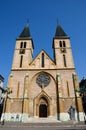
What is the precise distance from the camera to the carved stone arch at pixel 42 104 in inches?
982

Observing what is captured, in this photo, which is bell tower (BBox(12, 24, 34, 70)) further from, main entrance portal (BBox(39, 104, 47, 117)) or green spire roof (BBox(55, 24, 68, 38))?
main entrance portal (BBox(39, 104, 47, 117))

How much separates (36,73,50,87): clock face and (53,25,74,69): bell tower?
12.9 feet

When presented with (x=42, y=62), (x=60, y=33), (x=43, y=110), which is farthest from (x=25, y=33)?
(x=43, y=110)

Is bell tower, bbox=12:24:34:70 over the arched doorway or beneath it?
over

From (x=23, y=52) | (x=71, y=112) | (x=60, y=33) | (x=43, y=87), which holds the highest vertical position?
(x=60, y=33)

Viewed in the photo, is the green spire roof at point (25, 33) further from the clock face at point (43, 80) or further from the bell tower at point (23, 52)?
the clock face at point (43, 80)

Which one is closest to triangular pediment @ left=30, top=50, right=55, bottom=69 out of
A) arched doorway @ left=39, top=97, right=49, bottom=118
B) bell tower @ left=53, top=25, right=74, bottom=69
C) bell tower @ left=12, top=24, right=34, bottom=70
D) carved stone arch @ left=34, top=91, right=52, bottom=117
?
bell tower @ left=53, top=25, right=74, bottom=69

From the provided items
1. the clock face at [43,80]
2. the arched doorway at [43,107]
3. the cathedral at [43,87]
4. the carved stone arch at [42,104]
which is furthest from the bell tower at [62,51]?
the arched doorway at [43,107]

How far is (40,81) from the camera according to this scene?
2809 centimetres

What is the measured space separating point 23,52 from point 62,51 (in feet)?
34.7

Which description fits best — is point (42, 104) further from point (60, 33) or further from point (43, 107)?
point (60, 33)

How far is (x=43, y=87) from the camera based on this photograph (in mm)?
27016

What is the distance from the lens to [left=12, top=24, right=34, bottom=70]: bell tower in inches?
1192

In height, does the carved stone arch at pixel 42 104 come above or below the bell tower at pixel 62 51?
below
